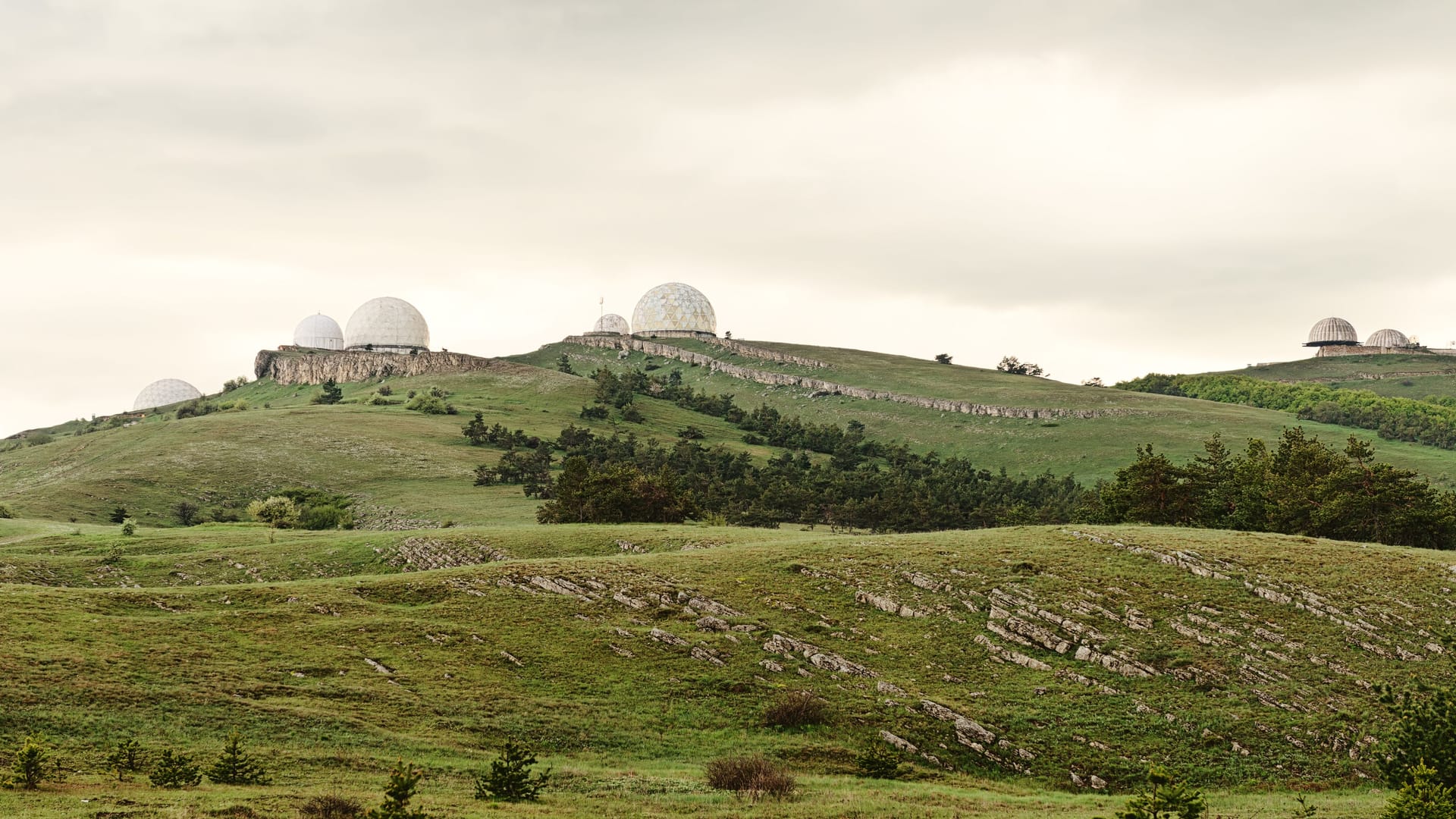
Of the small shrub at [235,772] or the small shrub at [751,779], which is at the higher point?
the small shrub at [235,772]

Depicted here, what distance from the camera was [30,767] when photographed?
24969 millimetres

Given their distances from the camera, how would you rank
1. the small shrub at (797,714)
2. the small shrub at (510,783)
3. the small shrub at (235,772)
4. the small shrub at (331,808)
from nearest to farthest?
the small shrub at (331,808) → the small shrub at (510,783) → the small shrub at (235,772) → the small shrub at (797,714)

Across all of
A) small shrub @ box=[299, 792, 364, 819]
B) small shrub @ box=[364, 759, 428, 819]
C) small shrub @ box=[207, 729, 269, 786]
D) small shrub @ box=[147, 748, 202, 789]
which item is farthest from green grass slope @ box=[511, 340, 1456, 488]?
small shrub @ box=[364, 759, 428, 819]

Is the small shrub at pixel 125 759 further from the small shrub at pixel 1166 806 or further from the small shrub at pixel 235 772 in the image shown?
the small shrub at pixel 1166 806

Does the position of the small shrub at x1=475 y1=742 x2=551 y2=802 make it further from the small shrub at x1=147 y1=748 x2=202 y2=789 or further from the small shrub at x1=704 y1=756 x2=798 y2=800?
the small shrub at x1=147 y1=748 x2=202 y2=789

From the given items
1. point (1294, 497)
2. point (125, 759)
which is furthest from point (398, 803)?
point (1294, 497)

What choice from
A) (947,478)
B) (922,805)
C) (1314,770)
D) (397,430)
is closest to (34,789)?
(922,805)

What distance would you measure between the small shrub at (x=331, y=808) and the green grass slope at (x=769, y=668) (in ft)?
2.28

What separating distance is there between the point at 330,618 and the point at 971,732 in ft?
87.1

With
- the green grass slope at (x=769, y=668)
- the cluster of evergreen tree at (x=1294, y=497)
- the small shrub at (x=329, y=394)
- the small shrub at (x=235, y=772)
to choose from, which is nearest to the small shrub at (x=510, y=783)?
the green grass slope at (x=769, y=668)

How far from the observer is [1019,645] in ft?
144

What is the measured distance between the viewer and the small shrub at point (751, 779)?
29016 millimetres

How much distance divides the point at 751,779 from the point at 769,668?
11561 mm

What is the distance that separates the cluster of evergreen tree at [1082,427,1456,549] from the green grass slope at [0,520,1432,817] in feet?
45.9
